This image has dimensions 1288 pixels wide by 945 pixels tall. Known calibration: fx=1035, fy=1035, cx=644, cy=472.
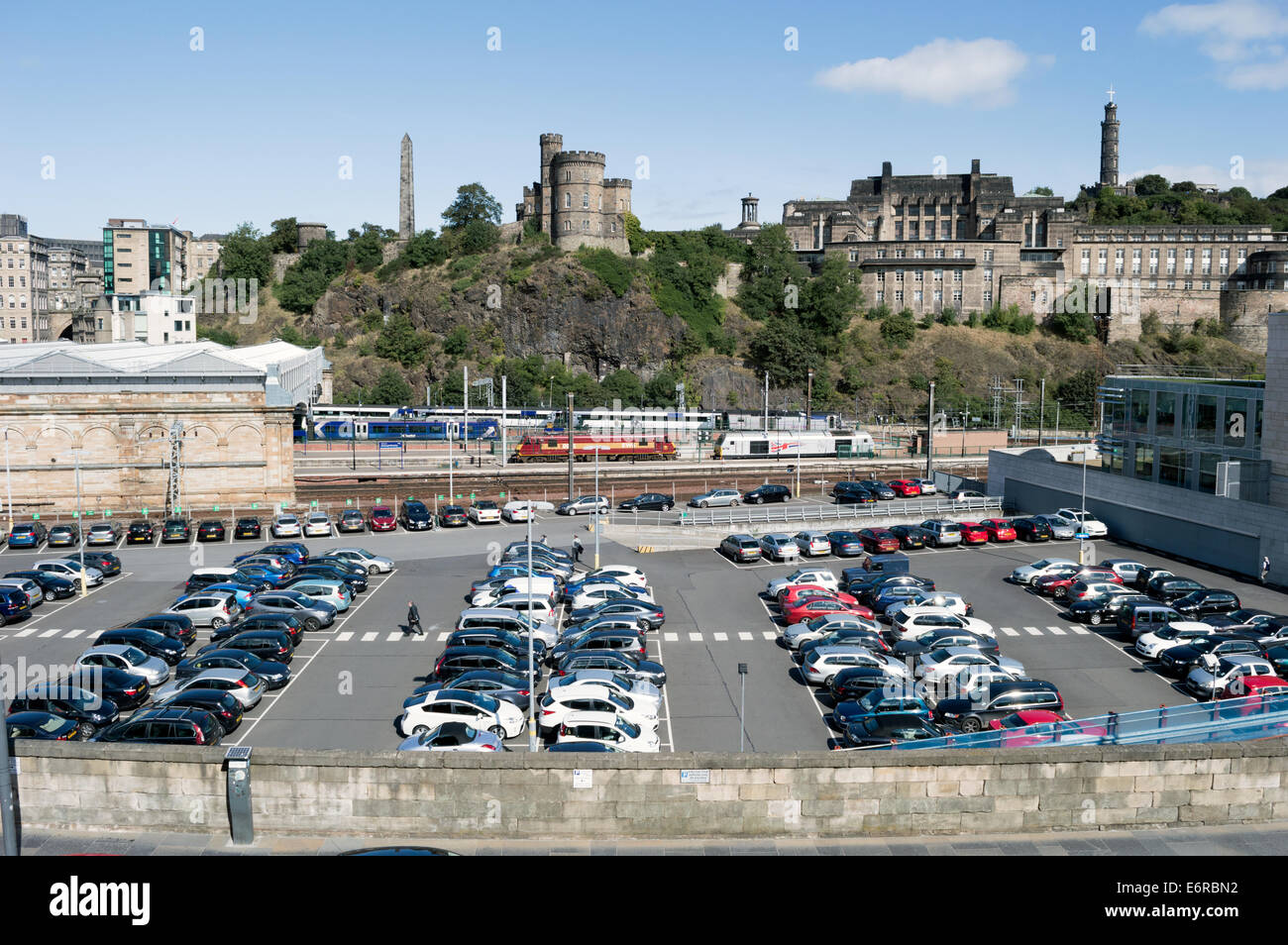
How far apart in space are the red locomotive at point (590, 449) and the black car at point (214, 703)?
44.2m

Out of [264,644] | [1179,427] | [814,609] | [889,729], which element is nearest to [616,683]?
[889,729]

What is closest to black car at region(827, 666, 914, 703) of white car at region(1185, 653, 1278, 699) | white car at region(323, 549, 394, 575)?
white car at region(1185, 653, 1278, 699)

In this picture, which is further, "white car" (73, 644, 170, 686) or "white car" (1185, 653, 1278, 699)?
"white car" (73, 644, 170, 686)

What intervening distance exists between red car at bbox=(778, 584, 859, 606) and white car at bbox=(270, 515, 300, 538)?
21530mm

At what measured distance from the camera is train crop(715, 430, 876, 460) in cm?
6888

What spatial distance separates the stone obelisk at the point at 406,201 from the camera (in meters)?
128

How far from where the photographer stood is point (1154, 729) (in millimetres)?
15859

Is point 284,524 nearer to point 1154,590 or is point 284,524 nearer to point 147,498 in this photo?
point 147,498

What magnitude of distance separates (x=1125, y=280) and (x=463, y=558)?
106 m

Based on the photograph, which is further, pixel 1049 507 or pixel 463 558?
pixel 1049 507

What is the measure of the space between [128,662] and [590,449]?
42.5 meters

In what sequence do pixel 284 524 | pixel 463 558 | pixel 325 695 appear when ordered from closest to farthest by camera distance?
pixel 325 695, pixel 463 558, pixel 284 524

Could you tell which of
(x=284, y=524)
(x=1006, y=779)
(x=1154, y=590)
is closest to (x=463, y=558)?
(x=284, y=524)

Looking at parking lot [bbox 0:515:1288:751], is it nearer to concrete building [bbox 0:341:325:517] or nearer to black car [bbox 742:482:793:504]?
concrete building [bbox 0:341:325:517]
